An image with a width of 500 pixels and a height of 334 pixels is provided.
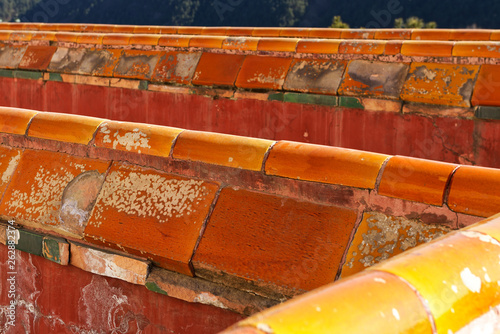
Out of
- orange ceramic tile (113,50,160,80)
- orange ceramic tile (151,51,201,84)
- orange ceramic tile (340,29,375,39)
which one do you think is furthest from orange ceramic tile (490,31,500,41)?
orange ceramic tile (113,50,160,80)

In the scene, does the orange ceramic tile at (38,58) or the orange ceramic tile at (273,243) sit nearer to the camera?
the orange ceramic tile at (273,243)

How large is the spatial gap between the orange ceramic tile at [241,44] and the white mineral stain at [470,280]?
311 centimetres

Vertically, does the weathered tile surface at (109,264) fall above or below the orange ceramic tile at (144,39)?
below

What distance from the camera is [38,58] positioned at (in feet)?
16.1

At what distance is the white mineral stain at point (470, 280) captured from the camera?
94 cm

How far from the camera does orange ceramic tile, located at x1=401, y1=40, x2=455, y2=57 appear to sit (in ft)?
10.7

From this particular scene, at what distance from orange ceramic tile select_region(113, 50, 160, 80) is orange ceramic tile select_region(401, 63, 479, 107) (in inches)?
79.3

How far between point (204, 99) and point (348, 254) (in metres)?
2.67

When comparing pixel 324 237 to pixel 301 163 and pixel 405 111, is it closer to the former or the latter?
pixel 301 163

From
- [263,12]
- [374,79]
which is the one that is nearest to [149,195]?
[374,79]

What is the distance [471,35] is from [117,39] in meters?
3.40

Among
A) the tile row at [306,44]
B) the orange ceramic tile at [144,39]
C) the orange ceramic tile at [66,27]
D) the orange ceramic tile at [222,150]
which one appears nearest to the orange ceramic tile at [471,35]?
the tile row at [306,44]

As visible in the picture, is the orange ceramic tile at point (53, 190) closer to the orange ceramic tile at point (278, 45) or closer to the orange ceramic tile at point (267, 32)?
the orange ceramic tile at point (278, 45)

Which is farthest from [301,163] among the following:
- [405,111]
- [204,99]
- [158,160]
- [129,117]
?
[129,117]
